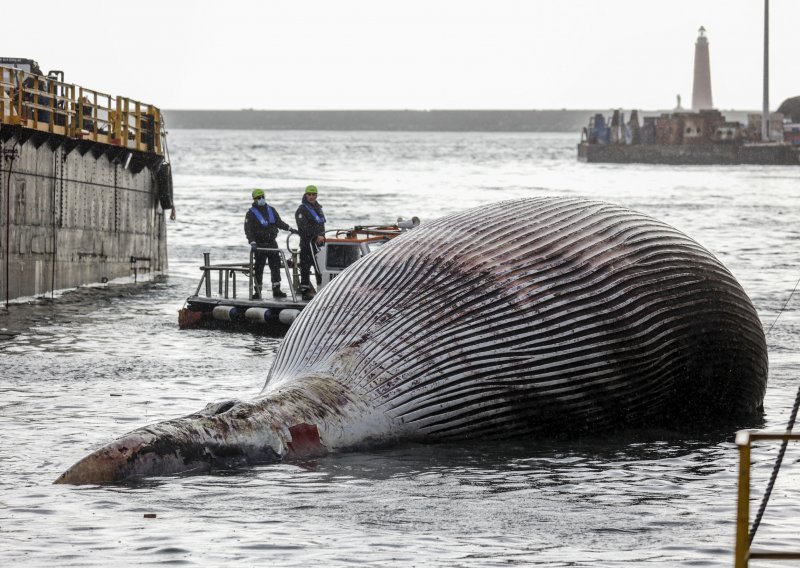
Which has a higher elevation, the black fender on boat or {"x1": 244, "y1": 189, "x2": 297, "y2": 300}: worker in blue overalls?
the black fender on boat

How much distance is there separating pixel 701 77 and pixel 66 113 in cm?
13932

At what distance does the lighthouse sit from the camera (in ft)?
526

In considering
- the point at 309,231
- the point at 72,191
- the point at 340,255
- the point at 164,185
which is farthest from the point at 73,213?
the point at 340,255

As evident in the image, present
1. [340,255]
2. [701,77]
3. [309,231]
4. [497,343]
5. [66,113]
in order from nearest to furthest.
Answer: [497,343] < [340,255] < [309,231] < [66,113] < [701,77]

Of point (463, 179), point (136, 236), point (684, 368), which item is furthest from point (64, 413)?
point (463, 179)

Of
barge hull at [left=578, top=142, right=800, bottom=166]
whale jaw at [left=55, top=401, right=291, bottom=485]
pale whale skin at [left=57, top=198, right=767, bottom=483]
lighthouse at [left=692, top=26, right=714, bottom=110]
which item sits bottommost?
whale jaw at [left=55, top=401, right=291, bottom=485]

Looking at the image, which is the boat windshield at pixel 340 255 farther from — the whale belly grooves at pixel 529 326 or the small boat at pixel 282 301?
the whale belly grooves at pixel 529 326

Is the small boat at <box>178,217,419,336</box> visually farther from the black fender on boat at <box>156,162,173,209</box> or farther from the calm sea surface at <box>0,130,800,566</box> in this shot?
the black fender on boat at <box>156,162,173,209</box>

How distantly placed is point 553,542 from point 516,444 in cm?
235

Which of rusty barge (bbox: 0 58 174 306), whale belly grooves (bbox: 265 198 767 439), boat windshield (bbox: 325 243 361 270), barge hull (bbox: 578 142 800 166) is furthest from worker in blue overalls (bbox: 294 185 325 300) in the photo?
barge hull (bbox: 578 142 800 166)

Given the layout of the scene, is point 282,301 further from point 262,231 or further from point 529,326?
point 529,326

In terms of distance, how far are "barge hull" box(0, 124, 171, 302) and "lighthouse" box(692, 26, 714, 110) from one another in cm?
13007

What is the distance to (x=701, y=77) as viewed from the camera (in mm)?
161500

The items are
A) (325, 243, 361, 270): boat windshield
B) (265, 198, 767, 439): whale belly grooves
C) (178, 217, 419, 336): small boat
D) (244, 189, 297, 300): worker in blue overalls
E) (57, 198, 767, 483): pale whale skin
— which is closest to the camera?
(57, 198, 767, 483): pale whale skin
